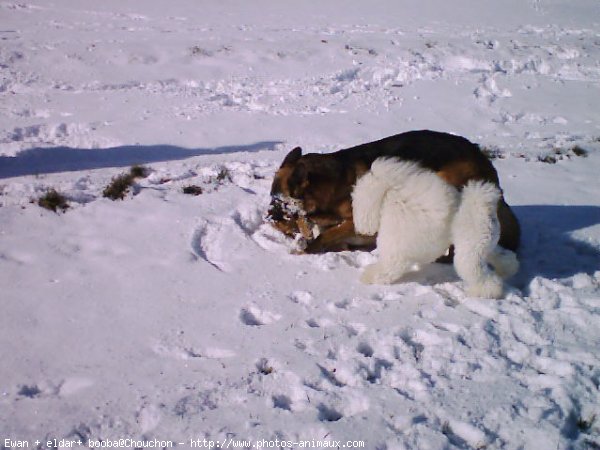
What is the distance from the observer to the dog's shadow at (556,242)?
5.12 metres

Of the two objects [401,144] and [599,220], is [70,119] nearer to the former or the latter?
[401,144]

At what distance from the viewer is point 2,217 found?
19.2ft

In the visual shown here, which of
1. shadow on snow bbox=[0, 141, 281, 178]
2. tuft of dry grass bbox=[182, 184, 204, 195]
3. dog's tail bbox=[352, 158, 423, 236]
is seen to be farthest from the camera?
shadow on snow bbox=[0, 141, 281, 178]

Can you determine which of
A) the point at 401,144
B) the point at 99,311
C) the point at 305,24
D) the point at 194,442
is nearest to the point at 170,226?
the point at 99,311

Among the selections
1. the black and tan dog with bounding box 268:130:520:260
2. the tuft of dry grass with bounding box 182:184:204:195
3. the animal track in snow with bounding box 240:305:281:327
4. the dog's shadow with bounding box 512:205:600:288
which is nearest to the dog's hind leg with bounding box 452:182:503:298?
the dog's shadow with bounding box 512:205:600:288

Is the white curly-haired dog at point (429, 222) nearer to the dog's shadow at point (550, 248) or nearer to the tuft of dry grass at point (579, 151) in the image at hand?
the dog's shadow at point (550, 248)

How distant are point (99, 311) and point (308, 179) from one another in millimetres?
2277

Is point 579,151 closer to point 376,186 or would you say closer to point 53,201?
point 376,186

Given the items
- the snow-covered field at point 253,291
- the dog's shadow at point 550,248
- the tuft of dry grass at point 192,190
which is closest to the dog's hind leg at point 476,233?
the snow-covered field at point 253,291

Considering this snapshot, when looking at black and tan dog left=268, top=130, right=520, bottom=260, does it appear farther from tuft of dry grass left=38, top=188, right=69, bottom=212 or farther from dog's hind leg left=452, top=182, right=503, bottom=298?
tuft of dry grass left=38, top=188, right=69, bottom=212

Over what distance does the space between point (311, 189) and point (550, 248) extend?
97.5 inches

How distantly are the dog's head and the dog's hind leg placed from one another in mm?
1381

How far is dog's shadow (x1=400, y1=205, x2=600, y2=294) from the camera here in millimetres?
5047

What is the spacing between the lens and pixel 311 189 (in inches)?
216
